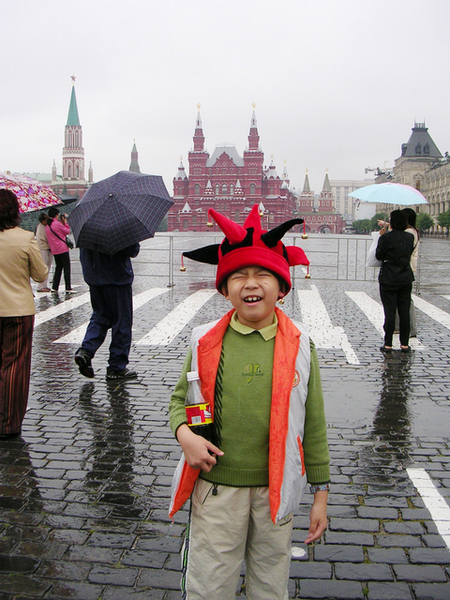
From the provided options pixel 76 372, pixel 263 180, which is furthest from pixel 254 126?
pixel 76 372

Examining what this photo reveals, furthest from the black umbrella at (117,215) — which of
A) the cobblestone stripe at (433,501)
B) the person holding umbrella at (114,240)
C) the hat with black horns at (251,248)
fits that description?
the hat with black horns at (251,248)

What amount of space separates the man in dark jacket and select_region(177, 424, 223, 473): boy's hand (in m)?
4.12

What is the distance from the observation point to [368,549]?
3.09 metres

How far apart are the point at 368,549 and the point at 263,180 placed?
388 ft

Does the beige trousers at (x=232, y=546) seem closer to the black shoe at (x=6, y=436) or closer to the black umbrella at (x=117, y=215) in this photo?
the black shoe at (x=6, y=436)

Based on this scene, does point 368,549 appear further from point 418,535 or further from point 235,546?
point 235,546

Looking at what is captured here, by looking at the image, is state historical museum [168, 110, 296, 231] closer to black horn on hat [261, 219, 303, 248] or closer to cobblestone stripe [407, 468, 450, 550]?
cobblestone stripe [407, 468, 450, 550]

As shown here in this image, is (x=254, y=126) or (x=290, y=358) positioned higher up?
(x=254, y=126)

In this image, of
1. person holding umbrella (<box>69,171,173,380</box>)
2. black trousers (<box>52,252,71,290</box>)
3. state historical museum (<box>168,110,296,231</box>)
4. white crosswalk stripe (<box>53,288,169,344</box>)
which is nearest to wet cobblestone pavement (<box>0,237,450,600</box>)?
person holding umbrella (<box>69,171,173,380</box>)

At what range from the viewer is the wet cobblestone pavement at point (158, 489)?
9.36 ft

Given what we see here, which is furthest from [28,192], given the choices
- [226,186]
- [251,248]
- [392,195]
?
[226,186]

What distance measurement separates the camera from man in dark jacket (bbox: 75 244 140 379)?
606 centimetres

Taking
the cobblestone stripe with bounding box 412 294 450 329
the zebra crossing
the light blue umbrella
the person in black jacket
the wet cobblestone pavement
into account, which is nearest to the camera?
the wet cobblestone pavement

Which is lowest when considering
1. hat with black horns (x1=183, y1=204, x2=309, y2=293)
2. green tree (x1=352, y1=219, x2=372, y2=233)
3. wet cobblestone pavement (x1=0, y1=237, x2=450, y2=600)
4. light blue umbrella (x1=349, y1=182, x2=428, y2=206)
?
wet cobblestone pavement (x1=0, y1=237, x2=450, y2=600)
